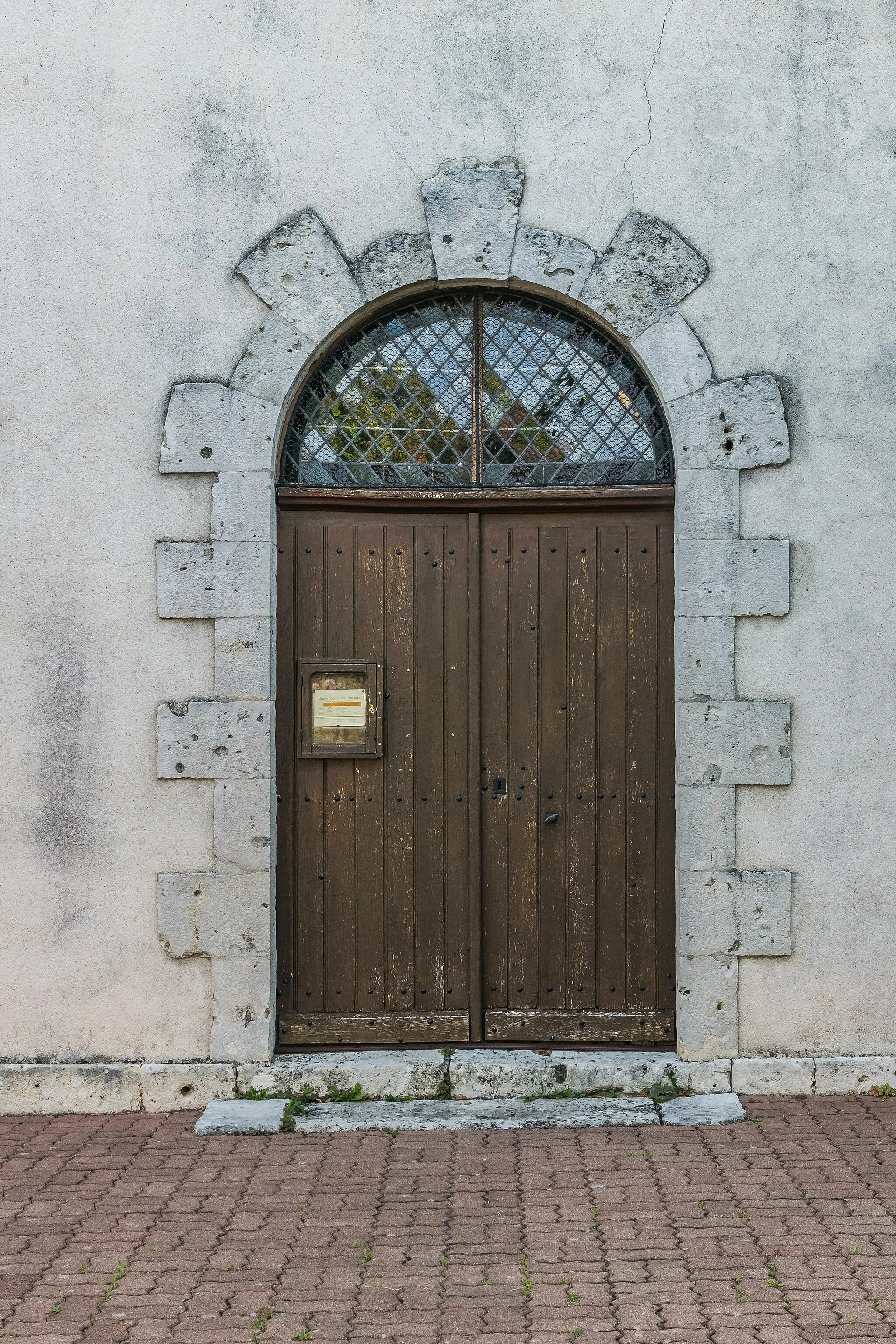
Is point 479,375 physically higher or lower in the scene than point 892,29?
lower

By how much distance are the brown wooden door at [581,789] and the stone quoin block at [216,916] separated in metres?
0.93

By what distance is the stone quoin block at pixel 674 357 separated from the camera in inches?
206

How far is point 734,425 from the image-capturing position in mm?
5207

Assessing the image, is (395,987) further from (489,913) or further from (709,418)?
(709,418)

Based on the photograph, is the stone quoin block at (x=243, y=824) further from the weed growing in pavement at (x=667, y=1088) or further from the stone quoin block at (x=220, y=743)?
the weed growing in pavement at (x=667, y=1088)

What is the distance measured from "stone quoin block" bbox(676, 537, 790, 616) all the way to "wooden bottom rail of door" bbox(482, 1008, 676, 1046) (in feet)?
5.46

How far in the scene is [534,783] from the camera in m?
5.39

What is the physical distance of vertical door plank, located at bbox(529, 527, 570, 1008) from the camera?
538 centimetres

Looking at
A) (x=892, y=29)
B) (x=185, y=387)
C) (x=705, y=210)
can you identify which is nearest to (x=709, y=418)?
(x=705, y=210)

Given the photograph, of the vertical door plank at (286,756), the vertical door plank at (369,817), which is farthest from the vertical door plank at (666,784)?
the vertical door plank at (286,756)

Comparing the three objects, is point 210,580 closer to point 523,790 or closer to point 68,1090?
point 523,790

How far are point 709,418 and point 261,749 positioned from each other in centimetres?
222

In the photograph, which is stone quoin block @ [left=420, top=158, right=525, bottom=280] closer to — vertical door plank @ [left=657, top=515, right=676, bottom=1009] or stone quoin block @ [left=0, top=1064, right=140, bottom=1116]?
vertical door plank @ [left=657, top=515, right=676, bottom=1009]

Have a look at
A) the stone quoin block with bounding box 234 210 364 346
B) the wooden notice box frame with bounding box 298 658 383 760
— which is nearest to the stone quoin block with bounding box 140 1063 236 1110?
the wooden notice box frame with bounding box 298 658 383 760
